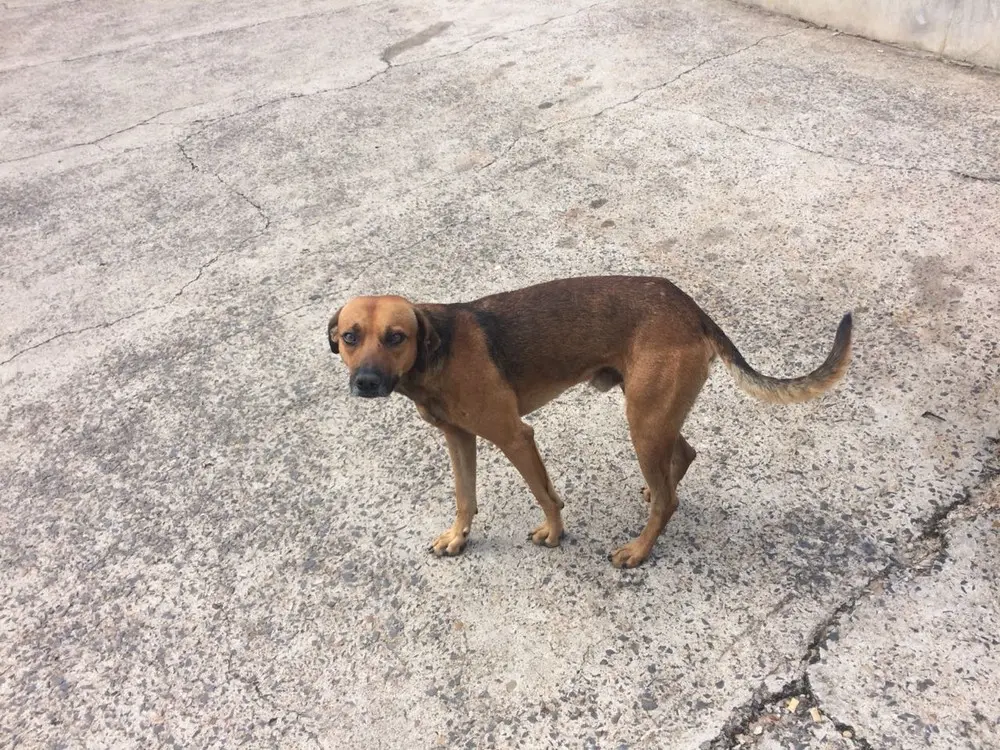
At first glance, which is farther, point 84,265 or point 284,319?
point 84,265

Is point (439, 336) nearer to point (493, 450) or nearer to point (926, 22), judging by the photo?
point (493, 450)

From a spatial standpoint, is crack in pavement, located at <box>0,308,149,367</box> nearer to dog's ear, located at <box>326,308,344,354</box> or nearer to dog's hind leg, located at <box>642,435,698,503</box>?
dog's ear, located at <box>326,308,344,354</box>

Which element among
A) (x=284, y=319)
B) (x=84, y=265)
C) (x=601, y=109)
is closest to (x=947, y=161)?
(x=601, y=109)

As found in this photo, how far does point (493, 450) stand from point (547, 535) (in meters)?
0.65

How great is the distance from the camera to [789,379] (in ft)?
8.59

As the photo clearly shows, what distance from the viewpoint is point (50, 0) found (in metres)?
11.0

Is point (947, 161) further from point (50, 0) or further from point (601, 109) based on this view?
point (50, 0)

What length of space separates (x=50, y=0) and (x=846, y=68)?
11.4 meters

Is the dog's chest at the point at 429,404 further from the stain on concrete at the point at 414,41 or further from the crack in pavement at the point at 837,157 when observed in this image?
the stain on concrete at the point at 414,41

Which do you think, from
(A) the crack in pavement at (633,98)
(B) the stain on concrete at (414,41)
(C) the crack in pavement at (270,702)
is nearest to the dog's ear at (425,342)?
(C) the crack in pavement at (270,702)

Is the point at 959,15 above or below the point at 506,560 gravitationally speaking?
above

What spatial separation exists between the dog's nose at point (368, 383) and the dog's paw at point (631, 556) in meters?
1.18

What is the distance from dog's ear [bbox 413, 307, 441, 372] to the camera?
8.23ft

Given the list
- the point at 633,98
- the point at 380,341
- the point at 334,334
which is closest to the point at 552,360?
the point at 380,341
